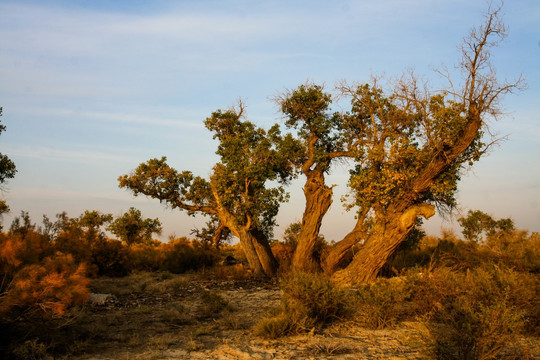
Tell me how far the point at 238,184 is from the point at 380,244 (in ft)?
16.7

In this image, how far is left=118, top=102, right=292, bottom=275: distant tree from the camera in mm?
14844

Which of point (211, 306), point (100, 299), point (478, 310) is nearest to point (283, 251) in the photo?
point (211, 306)

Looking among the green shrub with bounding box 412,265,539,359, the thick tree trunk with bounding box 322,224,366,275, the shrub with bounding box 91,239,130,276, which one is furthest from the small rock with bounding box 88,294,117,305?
the green shrub with bounding box 412,265,539,359

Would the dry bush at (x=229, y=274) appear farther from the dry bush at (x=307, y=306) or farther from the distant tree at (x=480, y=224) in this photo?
the distant tree at (x=480, y=224)

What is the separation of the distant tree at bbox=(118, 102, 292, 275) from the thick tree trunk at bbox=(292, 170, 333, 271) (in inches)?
40.2

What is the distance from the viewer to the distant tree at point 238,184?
14.8 meters

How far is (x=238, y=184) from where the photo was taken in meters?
15.0

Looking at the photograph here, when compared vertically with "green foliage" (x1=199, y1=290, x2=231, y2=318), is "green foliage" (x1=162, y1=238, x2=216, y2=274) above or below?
above

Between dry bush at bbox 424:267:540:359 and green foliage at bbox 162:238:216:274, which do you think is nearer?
dry bush at bbox 424:267:540:359

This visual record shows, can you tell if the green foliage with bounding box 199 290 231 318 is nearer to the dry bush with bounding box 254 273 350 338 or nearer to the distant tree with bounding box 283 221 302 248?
the dry bush with bounding box 254 273 350 338

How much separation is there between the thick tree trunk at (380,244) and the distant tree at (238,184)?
10.9 ft

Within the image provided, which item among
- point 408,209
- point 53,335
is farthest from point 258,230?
point 53,335

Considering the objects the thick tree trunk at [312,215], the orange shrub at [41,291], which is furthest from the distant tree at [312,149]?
the orange shrub at [41,291]

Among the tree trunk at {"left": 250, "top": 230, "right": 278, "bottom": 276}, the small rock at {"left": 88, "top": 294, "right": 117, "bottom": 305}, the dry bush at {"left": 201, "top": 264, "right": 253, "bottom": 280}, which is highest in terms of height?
the tree trunk at {"left": 250, "top": 230, "right": 278, "bottom": 276}
